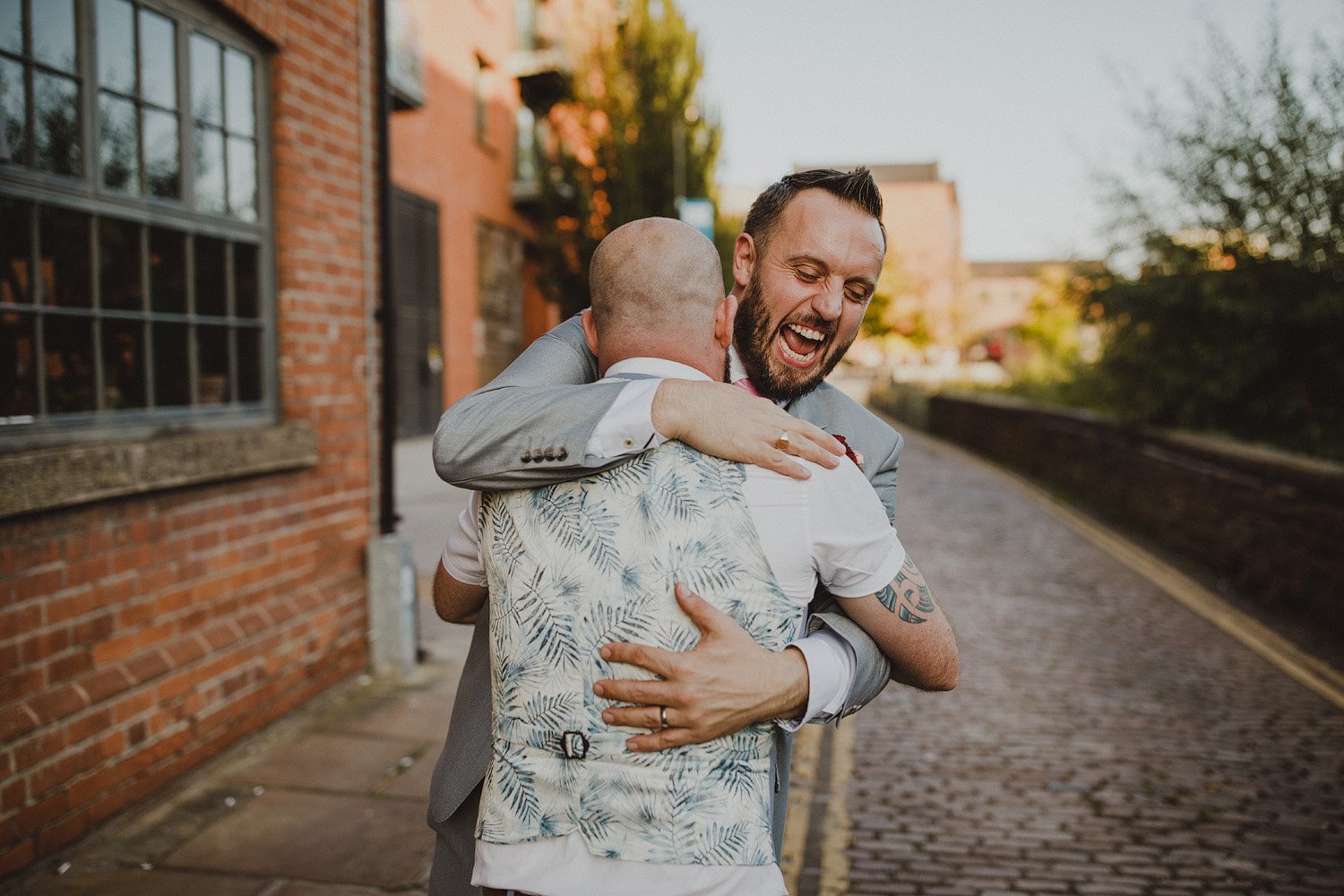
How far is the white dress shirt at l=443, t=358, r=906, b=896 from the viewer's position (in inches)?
59.0

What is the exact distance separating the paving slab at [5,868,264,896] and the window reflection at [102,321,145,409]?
1685 mm

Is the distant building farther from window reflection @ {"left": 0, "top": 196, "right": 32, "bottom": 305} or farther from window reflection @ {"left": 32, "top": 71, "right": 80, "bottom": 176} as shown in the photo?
window reflection @ {"left": 0, "top": 196, "right": 32, "bottom": 305}

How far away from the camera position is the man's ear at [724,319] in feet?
5.52

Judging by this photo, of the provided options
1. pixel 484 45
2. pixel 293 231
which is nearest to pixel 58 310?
pixel 293 231

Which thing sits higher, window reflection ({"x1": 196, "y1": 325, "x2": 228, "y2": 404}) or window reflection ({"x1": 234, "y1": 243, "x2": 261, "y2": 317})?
window reflection ({"x1": 234, "y1": 243, "x2": 261, "y2": 317})

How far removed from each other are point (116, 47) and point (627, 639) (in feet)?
12.0

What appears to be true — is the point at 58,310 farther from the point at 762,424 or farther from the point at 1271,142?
the point at 1271,142

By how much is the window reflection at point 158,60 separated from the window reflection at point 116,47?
0.05 meters

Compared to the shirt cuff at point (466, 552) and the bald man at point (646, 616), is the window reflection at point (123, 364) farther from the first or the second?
the bald man at point (646, 616)

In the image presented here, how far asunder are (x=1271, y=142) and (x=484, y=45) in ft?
49.5

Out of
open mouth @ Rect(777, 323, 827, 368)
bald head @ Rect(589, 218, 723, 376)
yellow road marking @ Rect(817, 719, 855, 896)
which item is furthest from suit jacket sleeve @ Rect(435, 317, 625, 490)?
yellow road marking @ Rect(817, 719, 855, 896)

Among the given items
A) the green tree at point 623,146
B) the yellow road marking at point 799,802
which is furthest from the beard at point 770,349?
the green tree at point 623,146

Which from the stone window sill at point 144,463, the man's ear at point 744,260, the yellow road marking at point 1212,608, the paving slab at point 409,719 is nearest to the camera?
the man's ear at point 744,260

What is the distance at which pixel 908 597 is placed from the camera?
5.55ft
